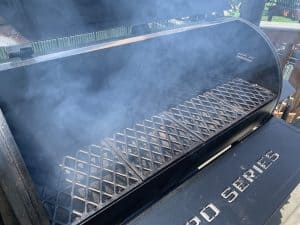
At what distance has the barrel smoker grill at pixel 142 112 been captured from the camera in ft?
4.22

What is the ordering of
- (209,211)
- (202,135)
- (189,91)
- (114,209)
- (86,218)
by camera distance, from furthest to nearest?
(189,91) → (202,135) → (209,211) → (114,209) → (86,218)

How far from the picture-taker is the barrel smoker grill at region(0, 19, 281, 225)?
1.29m

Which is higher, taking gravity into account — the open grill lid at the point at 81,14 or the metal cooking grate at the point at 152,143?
the open grill lid at the point at 81,14

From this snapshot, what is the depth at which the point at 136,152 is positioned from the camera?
5.08 ft

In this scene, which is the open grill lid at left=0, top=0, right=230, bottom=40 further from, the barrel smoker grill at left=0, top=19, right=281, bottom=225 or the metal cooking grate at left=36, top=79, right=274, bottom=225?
the metal cooking grate at left=36, top=79, right=274, bottom=225

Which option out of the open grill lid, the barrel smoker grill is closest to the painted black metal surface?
the barrel smoker grill

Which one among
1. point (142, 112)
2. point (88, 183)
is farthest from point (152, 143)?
point (88, 183)

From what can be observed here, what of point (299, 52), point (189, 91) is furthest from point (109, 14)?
point (299, 52)

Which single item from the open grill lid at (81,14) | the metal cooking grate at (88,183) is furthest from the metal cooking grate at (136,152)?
the open grill lid at (81,14)

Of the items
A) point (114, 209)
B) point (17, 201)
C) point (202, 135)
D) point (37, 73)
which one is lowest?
point (114, 209)

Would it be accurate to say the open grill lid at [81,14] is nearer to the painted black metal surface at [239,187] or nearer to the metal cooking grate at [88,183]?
the metal cooking grate at [88,183]

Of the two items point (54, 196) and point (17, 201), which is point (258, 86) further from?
point (17, 201)

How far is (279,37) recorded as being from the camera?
10.8 feet

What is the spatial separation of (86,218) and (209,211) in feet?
2.22
